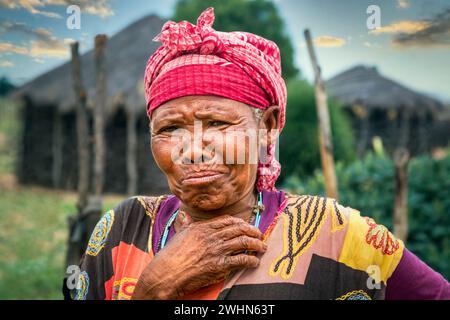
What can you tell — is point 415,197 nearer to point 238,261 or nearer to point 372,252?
point 372,252

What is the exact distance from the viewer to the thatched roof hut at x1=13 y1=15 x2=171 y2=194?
15430 mm

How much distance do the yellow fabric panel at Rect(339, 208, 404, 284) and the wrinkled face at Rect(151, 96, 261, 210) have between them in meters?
0.45

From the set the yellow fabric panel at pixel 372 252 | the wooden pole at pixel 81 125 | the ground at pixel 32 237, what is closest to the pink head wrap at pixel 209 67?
the yellow fabric panel at pixel 372 252

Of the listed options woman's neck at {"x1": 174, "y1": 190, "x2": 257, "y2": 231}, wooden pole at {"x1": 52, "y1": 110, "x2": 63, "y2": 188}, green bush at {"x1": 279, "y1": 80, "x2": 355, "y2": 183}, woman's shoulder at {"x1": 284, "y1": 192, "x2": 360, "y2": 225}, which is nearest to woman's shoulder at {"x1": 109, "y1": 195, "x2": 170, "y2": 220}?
woman's neck at {"x1": 174, "y1": 190, "x2": 257, "y2": 231}

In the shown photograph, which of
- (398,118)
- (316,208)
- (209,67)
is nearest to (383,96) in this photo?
(398,118)

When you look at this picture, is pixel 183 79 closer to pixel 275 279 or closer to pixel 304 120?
pixel 275 279

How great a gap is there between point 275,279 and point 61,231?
958cm

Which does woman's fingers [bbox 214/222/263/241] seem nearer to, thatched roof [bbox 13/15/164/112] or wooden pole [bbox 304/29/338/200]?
wooden pole [bbox 304/29/338/200]

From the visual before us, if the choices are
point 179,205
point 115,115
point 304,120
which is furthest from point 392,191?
point 115,115

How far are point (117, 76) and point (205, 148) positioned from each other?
1418cm

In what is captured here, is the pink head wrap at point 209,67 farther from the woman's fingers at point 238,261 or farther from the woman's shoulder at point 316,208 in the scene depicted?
the woman's fingers at point 238,261

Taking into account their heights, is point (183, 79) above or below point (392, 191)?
above

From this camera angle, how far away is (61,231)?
1077 centimetres

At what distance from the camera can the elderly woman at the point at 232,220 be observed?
189 centimetres
